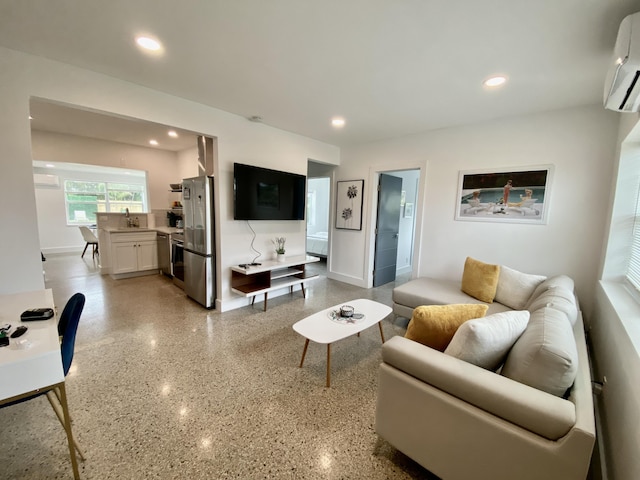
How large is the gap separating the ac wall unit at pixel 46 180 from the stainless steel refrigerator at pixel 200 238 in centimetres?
659

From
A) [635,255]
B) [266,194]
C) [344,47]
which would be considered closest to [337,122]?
[266,194]

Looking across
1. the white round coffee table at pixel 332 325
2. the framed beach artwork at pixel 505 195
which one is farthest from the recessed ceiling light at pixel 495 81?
the white round coffee table at pixel 332 325

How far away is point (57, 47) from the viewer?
1.96 metres

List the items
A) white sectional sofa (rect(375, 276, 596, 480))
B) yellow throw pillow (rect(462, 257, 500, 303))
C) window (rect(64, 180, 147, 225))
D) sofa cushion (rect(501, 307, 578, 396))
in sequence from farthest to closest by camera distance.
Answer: window (rect(64, 180, 147, 225))
yellow throw pillow (rect(462, 257, 500, 303))
sofa cushion (rect(501, 307, 578, 396))
white sectional sofa (rect(375, 276, 596, 480))

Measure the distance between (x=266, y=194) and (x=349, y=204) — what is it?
5.67 feet

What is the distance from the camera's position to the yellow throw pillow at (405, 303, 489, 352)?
1519 mm

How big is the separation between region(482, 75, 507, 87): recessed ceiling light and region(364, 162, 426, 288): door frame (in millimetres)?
1511

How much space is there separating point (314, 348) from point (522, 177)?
3112 millimetres

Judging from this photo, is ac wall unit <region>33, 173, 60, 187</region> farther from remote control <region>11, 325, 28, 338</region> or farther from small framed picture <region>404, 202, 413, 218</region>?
small framed picture <region>404, 202, 413, 218</region>

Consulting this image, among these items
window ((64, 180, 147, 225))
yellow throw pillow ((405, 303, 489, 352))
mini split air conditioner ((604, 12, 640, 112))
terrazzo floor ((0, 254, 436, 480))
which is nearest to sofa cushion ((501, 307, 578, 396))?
yellow throw pillow ((405, 303, 489, 352))

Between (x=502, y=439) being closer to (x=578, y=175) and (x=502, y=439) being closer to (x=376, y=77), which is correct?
(x=376, y=77)

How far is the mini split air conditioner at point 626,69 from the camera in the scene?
1.30 metres

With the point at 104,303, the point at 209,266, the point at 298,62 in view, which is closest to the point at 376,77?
the point at 298,62

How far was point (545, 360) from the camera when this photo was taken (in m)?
1.11
